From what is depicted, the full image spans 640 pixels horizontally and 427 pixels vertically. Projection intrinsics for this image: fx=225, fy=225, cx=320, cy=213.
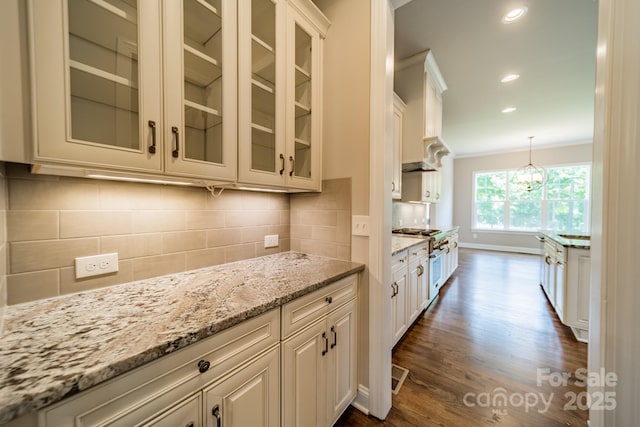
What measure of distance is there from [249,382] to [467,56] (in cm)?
368

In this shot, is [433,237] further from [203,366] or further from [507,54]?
[203,366]

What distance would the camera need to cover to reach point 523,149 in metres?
6.34

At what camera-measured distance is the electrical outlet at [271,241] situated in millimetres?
1633

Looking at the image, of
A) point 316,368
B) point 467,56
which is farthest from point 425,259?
point 467,56

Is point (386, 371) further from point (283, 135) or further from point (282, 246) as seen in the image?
point (283, 135)

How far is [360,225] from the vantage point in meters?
1.42

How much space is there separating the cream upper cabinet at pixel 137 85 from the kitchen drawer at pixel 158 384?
67 centimetres

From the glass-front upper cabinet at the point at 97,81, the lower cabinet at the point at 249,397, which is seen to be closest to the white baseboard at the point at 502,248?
the lower cabinet at the point at 249,397

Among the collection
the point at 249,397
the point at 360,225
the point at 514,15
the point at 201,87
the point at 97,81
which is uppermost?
the point at 514,15

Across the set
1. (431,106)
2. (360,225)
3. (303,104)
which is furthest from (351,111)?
(431,106)

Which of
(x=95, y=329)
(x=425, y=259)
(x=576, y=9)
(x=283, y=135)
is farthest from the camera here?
(x=425, y=259)

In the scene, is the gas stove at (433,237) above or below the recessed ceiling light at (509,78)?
below

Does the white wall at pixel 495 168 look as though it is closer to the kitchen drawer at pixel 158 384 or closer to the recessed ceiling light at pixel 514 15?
the recessed ceiling light at pixel 514 15

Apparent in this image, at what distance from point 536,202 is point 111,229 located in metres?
8.67
